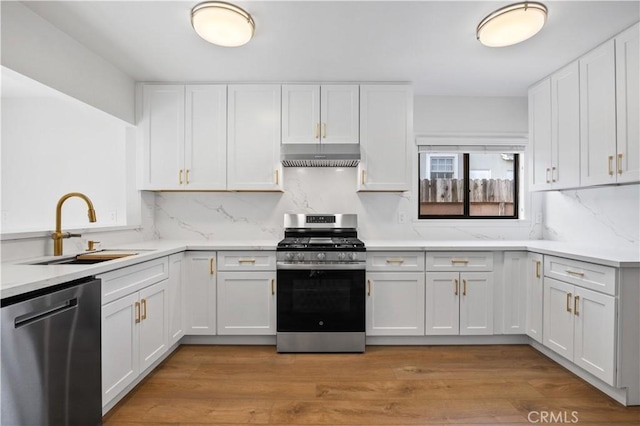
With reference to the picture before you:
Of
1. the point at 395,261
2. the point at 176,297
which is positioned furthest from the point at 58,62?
the point at 395,261

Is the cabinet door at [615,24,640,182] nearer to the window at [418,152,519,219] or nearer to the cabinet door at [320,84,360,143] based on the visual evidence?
the window at [418,152,519,219]

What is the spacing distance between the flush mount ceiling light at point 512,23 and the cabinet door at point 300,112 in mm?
1440

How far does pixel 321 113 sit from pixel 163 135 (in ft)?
4.99

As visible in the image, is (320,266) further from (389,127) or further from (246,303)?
(389,127)

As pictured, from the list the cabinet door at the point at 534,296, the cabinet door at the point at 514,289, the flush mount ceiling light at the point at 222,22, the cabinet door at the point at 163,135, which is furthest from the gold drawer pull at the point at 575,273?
the cabinet door at the point at 163,135

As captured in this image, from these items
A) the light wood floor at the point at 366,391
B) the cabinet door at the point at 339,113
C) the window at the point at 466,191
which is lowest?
the light wood floor at the point at 366,391

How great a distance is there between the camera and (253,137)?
297 centimetres

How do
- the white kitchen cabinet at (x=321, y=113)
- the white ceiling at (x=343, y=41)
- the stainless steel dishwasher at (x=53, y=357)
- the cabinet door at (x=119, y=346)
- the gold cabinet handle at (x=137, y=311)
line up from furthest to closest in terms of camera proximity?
the white kitchen cabinet at (x=321, y=113), the gold cabinet handle at (x=137, y=311), the white ceiling at (x=343, y=41), the cabinet door at (x=119, y=346), the stainless steel dishwasher at (x=53, y=357)

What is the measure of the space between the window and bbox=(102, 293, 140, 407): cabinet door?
110 inches

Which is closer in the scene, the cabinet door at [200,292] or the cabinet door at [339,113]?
the cabinet door at [200,292]

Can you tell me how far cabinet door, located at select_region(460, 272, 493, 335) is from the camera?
2.71m

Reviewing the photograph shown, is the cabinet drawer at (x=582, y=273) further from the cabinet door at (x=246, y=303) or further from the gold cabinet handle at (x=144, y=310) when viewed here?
the gold cabinet handle at (x=144, y=310)

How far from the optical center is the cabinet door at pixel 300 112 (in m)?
2.95

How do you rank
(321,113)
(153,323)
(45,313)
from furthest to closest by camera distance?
1. (321,113)
2. (153,323)
3. (45,313)
